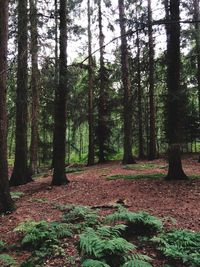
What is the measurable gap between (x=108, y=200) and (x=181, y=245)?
4163mm

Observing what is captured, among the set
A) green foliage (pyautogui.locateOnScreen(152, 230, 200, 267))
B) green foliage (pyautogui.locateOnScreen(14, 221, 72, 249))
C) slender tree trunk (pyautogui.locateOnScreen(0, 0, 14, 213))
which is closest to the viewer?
→ green foliage (pyautogui.locateOnScreen(152, 230, 200, 267))

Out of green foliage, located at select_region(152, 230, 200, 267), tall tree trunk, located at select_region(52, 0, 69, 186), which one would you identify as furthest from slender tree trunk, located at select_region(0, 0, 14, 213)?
green foliage, located at select_region(152, 230, 200, 267)

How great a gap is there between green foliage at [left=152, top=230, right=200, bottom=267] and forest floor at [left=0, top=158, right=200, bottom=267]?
201 mm

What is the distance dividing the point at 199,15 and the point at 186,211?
13950mm

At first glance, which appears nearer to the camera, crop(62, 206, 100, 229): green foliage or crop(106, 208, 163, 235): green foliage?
crop(106, 208, 163, 235): green foliage

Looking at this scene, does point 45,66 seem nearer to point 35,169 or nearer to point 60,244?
point 35,169

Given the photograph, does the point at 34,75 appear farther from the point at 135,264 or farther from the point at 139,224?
the point at 135,264

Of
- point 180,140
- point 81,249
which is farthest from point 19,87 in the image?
point 81,249

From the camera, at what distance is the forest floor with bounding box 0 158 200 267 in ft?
21.6

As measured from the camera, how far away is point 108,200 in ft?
30.7

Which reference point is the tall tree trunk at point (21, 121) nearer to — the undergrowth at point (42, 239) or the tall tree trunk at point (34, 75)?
the tall tree trunk at point (34, 75)

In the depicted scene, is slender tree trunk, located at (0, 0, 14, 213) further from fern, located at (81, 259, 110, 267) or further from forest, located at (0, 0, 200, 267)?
fern, located at (81, 259, 110, 267)

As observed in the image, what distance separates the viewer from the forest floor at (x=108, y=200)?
6.58 metres

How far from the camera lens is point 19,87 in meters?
13.8
